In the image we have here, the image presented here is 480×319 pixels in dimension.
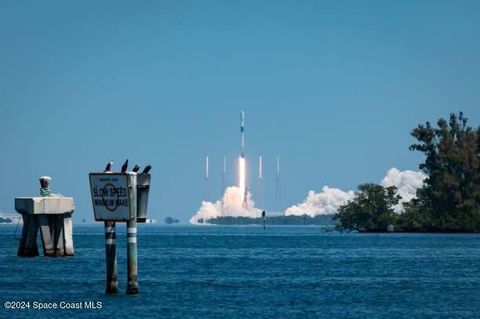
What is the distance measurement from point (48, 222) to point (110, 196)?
4555cm

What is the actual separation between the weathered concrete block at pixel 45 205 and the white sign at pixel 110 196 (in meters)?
42.0

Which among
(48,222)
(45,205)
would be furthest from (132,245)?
(48,222)

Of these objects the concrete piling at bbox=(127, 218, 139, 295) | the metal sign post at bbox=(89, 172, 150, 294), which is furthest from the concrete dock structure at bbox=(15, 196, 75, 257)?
the metal sign post at bbox=(89, 172, 150, 294)

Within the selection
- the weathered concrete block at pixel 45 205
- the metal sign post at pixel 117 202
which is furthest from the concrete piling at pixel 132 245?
the weathered concrete block at pixel 45 205

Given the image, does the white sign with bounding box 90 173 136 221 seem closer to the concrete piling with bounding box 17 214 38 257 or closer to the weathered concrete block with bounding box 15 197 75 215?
the weathered concrete block with bounding box 15 197 75 215

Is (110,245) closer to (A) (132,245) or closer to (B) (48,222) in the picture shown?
(A) (132,245)

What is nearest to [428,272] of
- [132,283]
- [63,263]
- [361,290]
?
[361,290]

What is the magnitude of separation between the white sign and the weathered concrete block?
42.0m

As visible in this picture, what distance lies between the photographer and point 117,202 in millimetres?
69938

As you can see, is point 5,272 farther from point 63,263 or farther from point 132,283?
point 132,283

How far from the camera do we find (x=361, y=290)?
Answer: 86625 mm

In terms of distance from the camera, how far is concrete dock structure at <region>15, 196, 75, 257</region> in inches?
4419

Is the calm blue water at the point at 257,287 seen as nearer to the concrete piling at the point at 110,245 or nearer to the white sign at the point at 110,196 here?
the concrete piling at the point at 110,245

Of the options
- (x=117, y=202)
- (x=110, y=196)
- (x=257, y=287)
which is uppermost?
(x=110, y=196)
